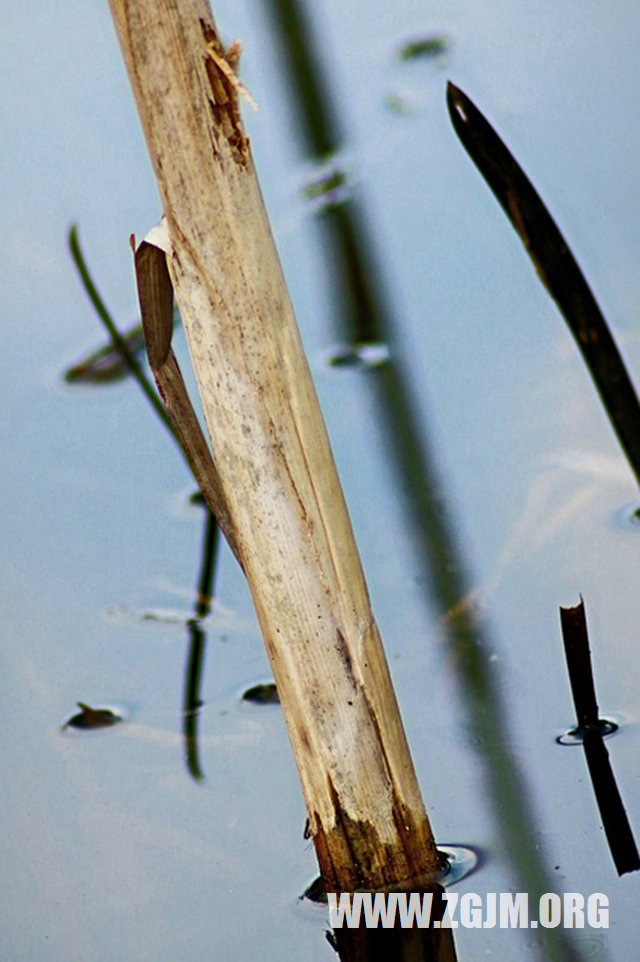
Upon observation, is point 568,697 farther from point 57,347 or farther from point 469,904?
point 57,347

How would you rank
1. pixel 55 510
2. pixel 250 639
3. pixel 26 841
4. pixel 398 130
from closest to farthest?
pixel 26 841 < pixel 250 639 < pixel 55 510 < pixel 398 130

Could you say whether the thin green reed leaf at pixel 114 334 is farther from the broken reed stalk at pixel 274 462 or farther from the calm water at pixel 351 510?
the broken reed stalk at pixel 274 462

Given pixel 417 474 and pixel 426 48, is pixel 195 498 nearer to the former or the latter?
pixel 417 474

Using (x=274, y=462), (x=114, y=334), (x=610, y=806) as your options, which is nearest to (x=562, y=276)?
(x=274, y=462)

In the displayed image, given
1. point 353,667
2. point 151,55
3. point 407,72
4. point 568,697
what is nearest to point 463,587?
point 568,697

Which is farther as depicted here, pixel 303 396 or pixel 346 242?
pixel 346 242

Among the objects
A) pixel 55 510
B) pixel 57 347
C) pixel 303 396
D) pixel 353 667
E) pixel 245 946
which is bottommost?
pixel 245 946

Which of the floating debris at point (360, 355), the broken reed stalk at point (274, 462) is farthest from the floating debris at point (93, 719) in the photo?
the floating debris at point (360, 355)

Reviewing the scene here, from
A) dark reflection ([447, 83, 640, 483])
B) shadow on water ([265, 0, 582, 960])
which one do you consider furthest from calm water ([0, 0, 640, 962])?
dark reflection ([447, 83, 640, 483])
